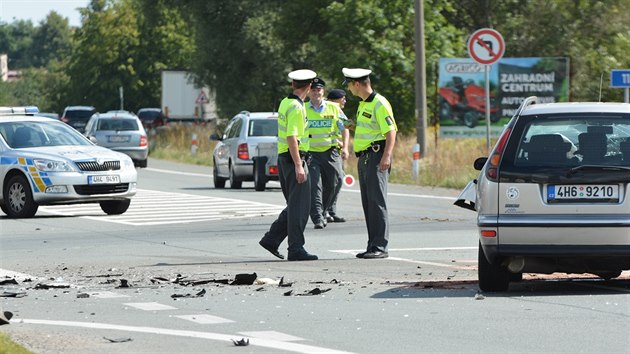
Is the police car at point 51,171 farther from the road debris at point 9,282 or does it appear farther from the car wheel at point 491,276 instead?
the car wheel at point 491,276

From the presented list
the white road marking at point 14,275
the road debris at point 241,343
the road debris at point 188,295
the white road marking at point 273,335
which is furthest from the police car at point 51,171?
the road debris at point 241,343

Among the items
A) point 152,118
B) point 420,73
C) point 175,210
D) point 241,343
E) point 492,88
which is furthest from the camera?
point 152,118

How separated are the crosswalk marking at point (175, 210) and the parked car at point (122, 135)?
1433cm

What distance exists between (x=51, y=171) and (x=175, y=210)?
2906mm

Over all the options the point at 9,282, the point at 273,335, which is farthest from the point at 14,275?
the point at 273,335

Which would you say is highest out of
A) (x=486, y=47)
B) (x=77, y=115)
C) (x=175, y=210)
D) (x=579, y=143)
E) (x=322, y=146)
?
(x=486, y=47)

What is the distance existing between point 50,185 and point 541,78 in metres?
17.3

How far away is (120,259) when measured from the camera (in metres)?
15.4

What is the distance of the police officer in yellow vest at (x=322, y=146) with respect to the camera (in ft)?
62.5

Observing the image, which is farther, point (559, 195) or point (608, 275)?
point (608, 275)

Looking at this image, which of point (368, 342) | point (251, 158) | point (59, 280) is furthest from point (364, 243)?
point (251, 158)

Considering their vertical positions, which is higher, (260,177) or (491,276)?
(491,276)

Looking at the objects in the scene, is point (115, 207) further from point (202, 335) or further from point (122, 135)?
point (122, 135)

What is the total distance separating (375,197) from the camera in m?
14.8
